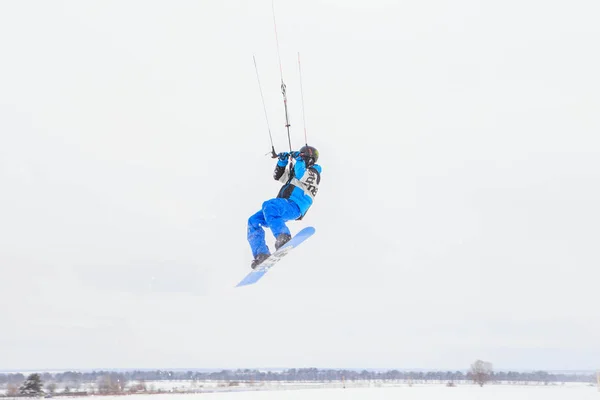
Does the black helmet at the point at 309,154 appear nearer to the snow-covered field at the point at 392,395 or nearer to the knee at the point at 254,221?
the knee at the point at 254,221

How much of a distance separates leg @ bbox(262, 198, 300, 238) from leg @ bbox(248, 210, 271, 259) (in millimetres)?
364

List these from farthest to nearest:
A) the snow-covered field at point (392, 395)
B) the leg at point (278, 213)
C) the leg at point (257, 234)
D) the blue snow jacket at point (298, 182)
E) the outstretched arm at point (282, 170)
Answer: the snow-covered field at point (392, 395)
the leg at point (257, 234)
the blue snow jacket at point (298, 182)
the leg at point (278, 213)
the outstretched arm at point (282, 170)

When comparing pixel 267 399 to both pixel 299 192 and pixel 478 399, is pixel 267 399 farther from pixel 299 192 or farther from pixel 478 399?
pixel 299 192

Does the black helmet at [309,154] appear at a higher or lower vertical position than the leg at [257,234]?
higher

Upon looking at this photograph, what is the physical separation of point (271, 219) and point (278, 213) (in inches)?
5.6

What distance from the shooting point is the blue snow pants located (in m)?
9.50

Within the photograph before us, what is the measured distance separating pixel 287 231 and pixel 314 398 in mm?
26909

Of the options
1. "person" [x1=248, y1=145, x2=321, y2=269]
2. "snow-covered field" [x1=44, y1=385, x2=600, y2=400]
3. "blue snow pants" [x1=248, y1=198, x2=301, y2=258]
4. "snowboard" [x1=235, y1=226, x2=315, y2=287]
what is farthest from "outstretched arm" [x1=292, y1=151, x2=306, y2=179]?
"snow-covered field" [x1=44, y1=385, x2=600, y2=400]

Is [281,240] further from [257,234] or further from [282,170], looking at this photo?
[282,170]

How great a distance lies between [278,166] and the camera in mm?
9547

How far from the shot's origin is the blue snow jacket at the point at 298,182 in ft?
→ 31.5

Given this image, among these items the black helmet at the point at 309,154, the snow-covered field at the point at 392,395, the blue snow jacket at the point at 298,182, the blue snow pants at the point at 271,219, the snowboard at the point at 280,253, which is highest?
the black helmet at the point at 309,154

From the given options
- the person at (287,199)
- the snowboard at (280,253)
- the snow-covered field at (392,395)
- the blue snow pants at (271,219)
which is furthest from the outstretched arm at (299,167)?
the snow-covered field at (392,395)

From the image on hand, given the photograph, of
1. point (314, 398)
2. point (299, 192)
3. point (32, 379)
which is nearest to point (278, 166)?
point (299, 192)
